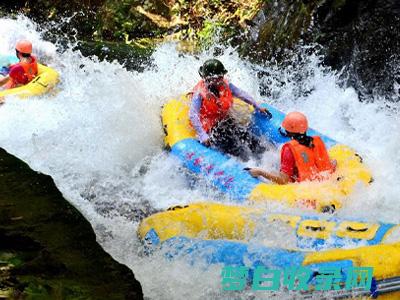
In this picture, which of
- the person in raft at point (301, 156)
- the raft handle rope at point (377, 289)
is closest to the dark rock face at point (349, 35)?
the person in raft at point (301, 156)

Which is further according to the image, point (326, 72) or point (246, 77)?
point (246, 77)

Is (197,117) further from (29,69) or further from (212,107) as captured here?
(29,69)

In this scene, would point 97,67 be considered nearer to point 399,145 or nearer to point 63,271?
point 399,145

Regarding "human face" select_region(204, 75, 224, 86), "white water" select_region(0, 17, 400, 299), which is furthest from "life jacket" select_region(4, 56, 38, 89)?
"human face" select_region(204, 75, 224, 86)

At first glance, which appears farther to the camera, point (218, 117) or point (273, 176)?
point (218, 117)

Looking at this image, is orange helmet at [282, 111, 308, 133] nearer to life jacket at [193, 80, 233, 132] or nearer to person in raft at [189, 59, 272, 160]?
person in raft at [189, 59, 272, 160]

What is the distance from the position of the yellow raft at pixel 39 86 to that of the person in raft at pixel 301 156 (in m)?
4.27

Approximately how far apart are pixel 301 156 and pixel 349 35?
3.61 metres

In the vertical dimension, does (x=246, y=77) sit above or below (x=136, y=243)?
above

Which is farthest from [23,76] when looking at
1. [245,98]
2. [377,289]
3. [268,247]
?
[377,289]

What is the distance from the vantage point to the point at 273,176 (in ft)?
18.2

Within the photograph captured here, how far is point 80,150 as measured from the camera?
7.07 m

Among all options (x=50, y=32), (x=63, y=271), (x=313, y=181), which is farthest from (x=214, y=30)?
(x=63, y=271)

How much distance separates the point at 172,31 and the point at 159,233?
8399 millimetres
